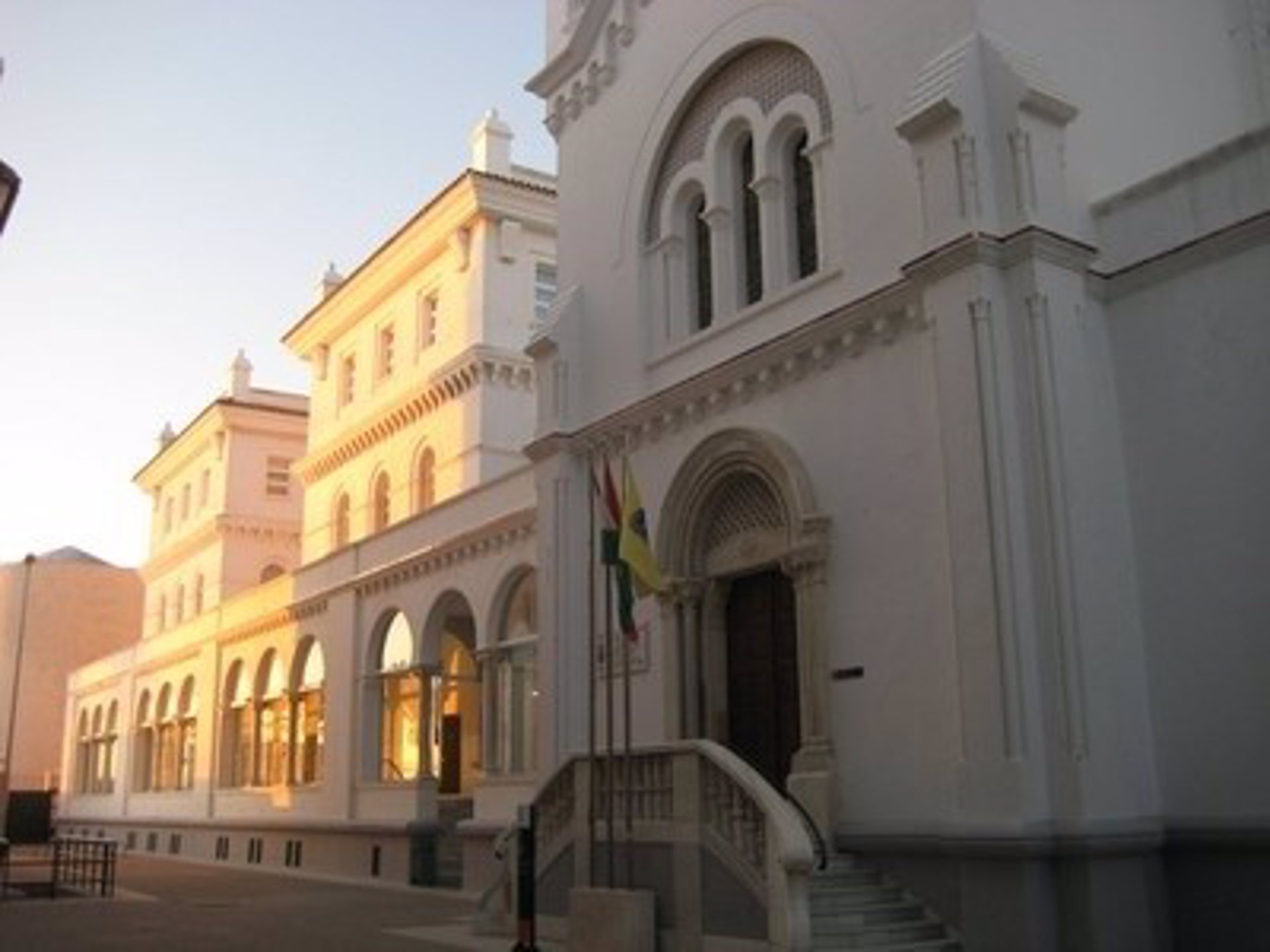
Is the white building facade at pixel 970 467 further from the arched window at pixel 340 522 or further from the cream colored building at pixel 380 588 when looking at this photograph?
the arched window at pixel 340 522

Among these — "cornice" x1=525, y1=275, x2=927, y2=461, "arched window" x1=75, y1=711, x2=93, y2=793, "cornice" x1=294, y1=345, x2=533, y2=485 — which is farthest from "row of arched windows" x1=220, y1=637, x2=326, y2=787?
"arched window" x1=75, y1=711, x2=93, y2=793

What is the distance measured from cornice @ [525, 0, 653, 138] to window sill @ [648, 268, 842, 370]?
4.80 meters

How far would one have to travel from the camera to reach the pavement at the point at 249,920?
15.6 metres

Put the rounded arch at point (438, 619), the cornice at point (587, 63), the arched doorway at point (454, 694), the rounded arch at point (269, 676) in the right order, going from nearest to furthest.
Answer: the cornice at point (587, 63) → the rounded arch at point (438, 619) → the arched doorway at point (454, 694) → the rounded arch at point (269, 676)

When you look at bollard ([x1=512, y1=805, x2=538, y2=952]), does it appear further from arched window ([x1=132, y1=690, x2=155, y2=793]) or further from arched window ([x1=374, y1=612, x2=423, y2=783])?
arched window ([x1=132, y1=690, x2=155, y2=793])

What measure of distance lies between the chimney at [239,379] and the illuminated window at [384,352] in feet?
38.7

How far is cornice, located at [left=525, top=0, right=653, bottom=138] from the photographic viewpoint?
2009 centimetres

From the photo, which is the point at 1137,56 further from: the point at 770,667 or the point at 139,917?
the point at 139,917

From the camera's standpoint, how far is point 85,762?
50906 mm

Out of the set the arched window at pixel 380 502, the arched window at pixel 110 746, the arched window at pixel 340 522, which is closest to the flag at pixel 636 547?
the arched window at pixel 380 502

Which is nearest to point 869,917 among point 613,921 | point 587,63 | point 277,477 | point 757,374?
point 613,921

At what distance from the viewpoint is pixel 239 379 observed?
44656 mm

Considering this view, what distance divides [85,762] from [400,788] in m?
29.9

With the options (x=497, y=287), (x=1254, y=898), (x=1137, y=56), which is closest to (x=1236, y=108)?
(x=1137, y=56)
